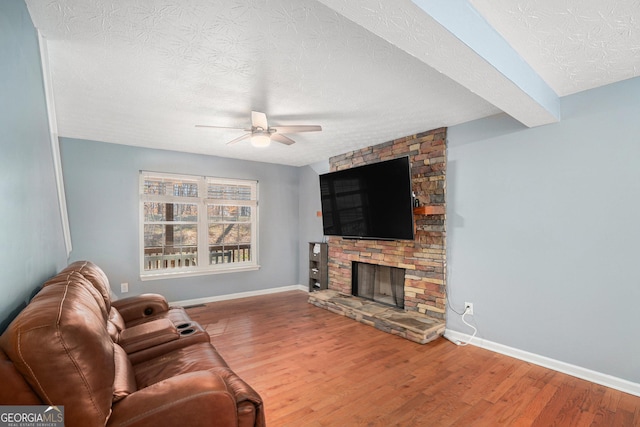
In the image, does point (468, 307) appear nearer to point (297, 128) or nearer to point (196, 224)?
point (297, 128)

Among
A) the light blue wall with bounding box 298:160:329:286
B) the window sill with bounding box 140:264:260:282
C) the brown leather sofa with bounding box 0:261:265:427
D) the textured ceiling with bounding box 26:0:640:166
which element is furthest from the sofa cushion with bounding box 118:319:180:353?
the light blue wall with bounding box 298:160:329:286

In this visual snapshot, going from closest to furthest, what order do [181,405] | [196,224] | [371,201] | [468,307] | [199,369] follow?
1. [181,405]
2. [199,369]
3. [468,307]
4. [371,201]
5. [196,224]

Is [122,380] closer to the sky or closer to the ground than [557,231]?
closer to the ground

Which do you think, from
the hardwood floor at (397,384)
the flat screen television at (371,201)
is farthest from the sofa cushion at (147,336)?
the flat screen television at (371,201)

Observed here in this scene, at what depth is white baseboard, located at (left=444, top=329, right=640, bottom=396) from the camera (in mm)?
2305

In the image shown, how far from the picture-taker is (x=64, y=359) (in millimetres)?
971

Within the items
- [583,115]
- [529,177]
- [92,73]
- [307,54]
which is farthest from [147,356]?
[583,115]

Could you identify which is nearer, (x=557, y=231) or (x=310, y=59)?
(x=310, y=59)

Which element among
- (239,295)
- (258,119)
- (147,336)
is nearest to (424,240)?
(258,119)

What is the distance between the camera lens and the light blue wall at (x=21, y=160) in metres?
1.16

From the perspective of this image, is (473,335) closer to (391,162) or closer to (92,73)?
(391,162)

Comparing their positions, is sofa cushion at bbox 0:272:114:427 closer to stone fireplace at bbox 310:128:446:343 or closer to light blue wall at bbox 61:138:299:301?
stone fireplace at bbox 310:128:446:343

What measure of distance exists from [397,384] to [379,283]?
207cm

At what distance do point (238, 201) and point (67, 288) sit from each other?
389 cm
